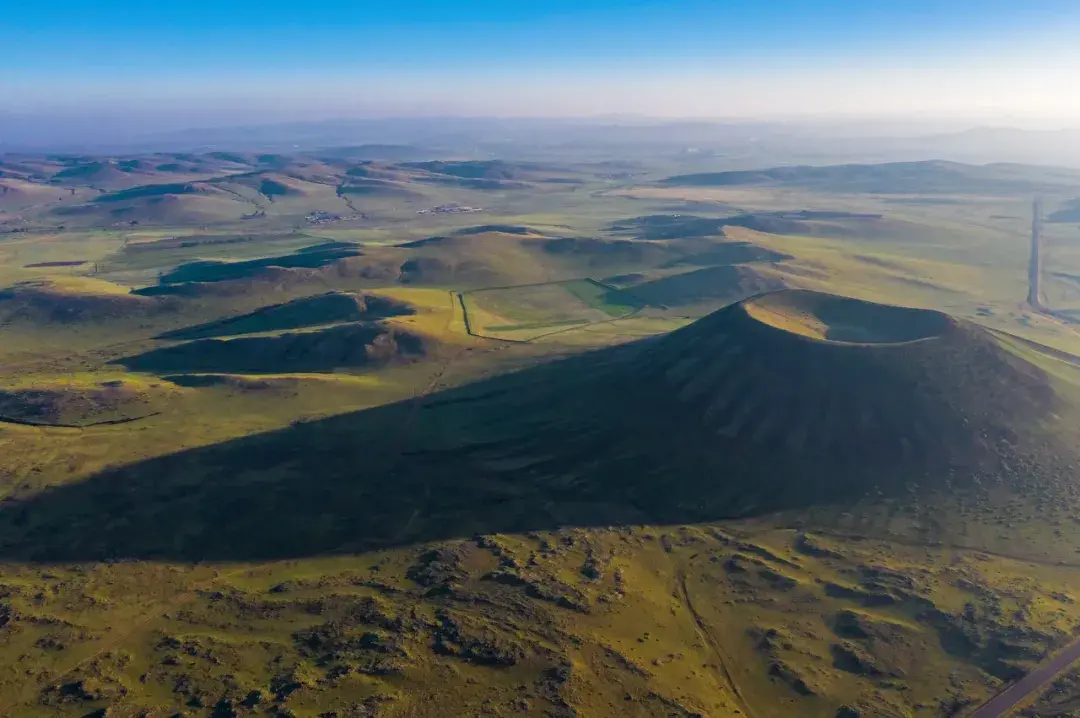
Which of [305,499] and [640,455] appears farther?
[640,455]

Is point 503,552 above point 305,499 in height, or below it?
below

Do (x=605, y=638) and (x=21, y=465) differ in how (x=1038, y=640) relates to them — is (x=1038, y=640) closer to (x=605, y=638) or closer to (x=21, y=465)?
(x=605, y=638)

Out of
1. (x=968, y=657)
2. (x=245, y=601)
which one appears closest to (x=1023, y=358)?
(x=968, y=657)

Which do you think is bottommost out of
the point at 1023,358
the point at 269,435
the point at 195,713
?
the point at 195,713

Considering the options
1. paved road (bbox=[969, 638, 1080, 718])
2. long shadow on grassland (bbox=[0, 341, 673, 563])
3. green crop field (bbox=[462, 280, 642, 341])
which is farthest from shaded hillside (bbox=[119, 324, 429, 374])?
paved road (bbox=[969, 638, 1080, 718])

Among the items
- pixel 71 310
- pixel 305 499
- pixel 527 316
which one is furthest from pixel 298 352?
pixel 71 310

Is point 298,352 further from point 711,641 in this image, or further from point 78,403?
point 711,641

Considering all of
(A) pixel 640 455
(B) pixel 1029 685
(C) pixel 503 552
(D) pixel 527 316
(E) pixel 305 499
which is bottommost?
(B) pixel 1029 685
